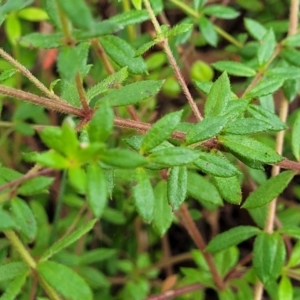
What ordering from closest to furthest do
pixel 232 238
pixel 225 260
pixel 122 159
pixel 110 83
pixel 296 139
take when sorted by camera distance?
pixel 122 159 → pixel 110 83 → pixel 296 139 → pixel 232 238 → pixel 225 260

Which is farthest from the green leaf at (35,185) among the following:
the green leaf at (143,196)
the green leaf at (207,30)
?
the green leaf at (207,30)

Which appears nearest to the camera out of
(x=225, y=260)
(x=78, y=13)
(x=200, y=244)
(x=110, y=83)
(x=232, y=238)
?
(x=78, y=13)

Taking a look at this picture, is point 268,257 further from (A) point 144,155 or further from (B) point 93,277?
(B) point 93,277

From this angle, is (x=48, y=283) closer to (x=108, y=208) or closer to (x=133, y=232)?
(x=108, y=208)

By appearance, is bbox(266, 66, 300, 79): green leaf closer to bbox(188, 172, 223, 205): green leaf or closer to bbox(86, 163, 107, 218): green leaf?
bbox(188, 172, 223, 205): green leaf

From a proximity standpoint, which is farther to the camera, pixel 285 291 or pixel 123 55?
pixel 285 291

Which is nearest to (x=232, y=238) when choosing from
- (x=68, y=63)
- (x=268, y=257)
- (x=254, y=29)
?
(x=268, y=257)
